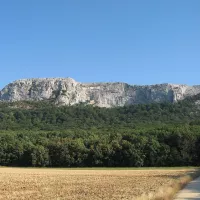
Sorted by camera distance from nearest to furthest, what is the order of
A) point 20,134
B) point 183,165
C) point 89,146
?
point 183,165
point 89,146
point 20,134

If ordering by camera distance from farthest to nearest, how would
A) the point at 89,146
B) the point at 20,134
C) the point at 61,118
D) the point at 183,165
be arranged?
1. the point at 61,118
2. the point at 20,134
3. the point at 89,146
4. the point at 183,165

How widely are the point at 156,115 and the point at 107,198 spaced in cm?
16116

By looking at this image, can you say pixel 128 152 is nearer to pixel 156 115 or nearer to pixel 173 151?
pixel 173 151

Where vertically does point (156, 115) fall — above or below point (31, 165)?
above

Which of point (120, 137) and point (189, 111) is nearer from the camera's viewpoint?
point (120, 137)

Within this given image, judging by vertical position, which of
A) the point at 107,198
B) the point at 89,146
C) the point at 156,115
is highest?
the point at 156,115

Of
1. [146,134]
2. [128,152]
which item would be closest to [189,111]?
[146,134]

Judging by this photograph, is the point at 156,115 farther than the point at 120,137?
Yes

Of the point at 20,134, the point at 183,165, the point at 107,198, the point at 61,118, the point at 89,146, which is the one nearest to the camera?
the point at 107,198

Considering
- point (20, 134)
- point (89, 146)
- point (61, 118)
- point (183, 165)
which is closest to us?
point (183, 165)

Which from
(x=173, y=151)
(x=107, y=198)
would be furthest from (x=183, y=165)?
(x=107, y=198)

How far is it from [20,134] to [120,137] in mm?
30478

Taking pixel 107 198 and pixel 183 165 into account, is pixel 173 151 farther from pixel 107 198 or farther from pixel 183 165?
pixel 107 198

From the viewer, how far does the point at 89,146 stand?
99.9 m
